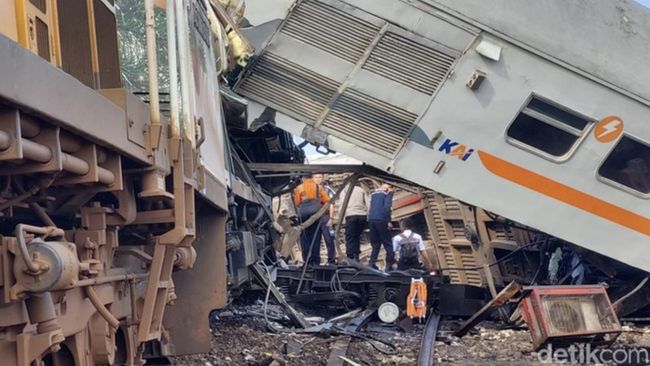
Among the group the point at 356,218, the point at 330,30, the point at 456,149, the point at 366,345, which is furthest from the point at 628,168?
the point at 356,218

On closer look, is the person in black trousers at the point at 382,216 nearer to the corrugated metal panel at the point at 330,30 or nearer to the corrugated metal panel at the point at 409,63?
the corrugated metal panel at the point at 409,63

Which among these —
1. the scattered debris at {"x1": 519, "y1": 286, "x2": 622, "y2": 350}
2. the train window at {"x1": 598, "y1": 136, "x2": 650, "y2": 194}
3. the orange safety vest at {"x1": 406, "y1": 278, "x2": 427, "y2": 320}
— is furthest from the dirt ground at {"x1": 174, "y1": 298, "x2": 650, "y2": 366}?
the train window at {"x1": 598, "y1": 136, "x2": 650, "y2": 194}

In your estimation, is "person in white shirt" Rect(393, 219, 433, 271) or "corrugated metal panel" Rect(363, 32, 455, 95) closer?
"corrugated metal panel" Rect(363, 32, 455, 95)

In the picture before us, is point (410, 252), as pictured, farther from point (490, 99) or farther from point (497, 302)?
point (490, 99)

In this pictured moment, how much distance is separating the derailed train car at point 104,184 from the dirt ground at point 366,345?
1.30m

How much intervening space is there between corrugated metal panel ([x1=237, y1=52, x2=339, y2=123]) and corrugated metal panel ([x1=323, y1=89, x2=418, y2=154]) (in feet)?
0.54

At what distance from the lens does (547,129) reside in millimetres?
7395

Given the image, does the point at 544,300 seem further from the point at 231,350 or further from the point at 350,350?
the point at 231,350

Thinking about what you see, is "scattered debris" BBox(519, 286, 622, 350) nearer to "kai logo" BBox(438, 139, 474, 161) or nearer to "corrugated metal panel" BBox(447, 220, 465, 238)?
"kai logo" BBox(438, 139, 474, 161)

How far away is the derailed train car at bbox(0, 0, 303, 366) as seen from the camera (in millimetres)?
2154

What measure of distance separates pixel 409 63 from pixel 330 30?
0.85 m

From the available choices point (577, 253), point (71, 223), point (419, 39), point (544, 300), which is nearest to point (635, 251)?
point (577, 253)

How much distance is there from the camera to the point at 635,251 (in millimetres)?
7570

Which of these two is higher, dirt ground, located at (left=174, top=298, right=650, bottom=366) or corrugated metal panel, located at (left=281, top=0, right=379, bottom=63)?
corrugated metal panel, located at (left=281, top=0, right=379, bottom=63)
